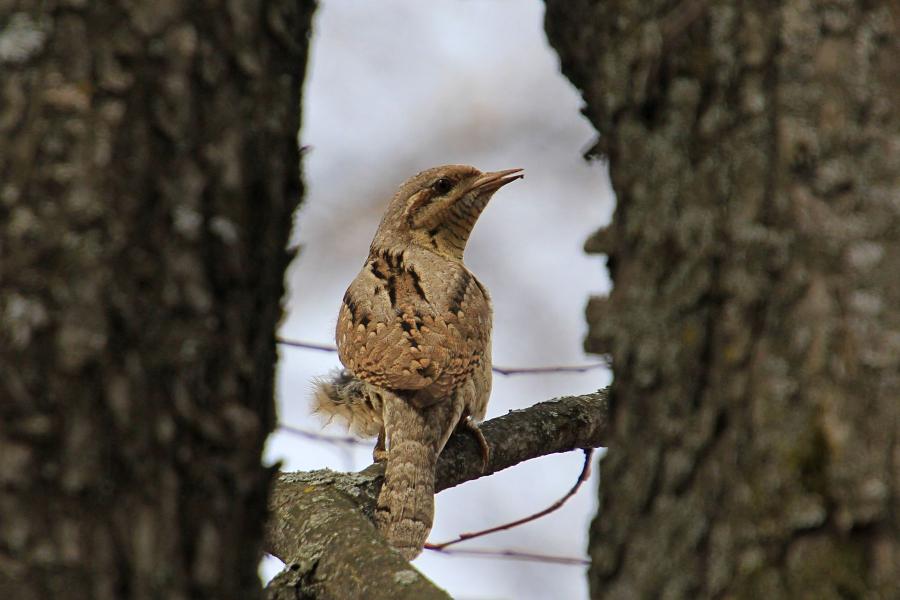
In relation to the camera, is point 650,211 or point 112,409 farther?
point 650,211

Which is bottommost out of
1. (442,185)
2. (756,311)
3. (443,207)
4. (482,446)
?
(756,311)

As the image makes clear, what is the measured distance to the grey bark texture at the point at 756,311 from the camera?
57.7 inches

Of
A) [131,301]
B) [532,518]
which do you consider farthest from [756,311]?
[532,518]

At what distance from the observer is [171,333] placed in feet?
4.99

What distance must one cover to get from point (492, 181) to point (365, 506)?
2421 millimetres

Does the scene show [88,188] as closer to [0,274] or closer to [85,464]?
[0,274]

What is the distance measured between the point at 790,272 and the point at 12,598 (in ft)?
4.03

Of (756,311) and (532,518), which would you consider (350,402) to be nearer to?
(532,518)

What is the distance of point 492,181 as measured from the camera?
6000 mm

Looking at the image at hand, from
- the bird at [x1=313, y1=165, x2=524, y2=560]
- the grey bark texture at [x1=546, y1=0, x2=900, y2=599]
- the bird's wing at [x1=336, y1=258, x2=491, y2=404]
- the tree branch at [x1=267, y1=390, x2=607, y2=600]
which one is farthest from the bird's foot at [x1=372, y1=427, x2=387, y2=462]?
the grey bark texture at [x1=546, y1=0, x2=900, y2=599]

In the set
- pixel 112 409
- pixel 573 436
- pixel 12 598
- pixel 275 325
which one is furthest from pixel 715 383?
pixel 573 436

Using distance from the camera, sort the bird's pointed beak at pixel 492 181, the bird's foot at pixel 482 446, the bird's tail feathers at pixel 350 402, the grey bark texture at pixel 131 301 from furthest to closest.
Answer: the bird's pointed beak at pixel 492 181 → the bird's tail feathers at pixel 350 402 → the bird's foot at pixel 482 446 → the grey bark texture at pixel 131 301

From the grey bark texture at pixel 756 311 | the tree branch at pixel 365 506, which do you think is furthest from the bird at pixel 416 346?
the grey bark texture at pixel 756 311

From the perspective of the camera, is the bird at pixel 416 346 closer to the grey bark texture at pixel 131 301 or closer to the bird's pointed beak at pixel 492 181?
the bird's pointed beak at pixel 492 181
